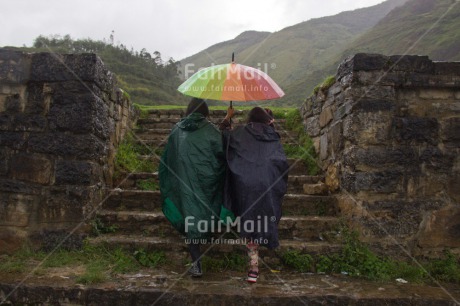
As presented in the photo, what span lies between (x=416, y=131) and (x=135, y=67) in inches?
988

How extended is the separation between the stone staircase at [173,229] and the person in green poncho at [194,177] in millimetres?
549

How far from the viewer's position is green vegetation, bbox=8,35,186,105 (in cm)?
2198

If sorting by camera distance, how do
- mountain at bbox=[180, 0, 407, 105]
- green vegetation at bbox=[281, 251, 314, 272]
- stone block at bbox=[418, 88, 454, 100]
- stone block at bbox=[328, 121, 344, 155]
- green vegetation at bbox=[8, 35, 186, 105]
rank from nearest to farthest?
1. green vegetation at bbox=[281, 251, 314, 272]
2. stone block at bbox=[418, 88, 454, 100]
3. stone block at bbox=[328, 121, 344, 155]
4. green vegetation at bbox=[8, 35, 186, 105]
5. mountain at bbox=[180, 0, 407, 105]

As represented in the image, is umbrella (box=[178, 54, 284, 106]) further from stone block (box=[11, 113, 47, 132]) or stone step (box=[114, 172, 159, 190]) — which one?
stone step (box=[114, 172, 159, 190])

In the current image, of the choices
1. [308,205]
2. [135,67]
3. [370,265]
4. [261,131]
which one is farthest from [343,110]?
[135,67]

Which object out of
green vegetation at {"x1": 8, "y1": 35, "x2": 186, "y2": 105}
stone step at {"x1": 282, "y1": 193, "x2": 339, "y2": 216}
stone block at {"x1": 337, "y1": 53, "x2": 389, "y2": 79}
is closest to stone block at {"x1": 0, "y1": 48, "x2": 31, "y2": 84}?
stone step at {"x1": 282, "y1": 193, "x2": 339, "y2": 216}

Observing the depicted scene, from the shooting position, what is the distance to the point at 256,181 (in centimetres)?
362

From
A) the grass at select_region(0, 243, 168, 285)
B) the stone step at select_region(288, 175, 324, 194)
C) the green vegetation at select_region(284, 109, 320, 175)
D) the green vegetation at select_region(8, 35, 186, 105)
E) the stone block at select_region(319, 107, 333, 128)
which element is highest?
the green vegetation at select_region(8, 35, 186, 105)

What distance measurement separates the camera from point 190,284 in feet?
11.4

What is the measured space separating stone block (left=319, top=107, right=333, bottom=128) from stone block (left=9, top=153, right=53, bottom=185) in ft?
12.0

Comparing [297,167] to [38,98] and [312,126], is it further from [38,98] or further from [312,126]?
[38,98]

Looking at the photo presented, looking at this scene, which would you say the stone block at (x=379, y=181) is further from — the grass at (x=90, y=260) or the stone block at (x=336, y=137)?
the grass at (x=90, y=260)

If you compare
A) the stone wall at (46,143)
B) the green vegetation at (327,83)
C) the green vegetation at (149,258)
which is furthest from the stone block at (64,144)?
the green vegetation at (327,83)

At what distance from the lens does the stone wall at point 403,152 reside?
429 cm
